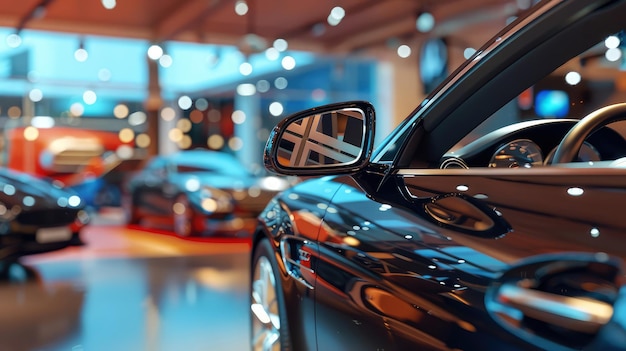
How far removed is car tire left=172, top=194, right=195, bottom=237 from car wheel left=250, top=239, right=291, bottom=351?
583cm

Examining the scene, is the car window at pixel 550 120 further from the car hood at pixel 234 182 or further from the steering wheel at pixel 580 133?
the car hood at pixel 234 182

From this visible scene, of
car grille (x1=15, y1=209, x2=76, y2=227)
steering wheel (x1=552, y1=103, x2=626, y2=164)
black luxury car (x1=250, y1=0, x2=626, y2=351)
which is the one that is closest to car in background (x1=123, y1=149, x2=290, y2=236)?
car grille (x1=15, y1=209, x2=76, y2=227)

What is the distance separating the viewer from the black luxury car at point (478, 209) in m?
0.95

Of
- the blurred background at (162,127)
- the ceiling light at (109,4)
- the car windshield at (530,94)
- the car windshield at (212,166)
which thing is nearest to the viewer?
the car windshield at (530,94)

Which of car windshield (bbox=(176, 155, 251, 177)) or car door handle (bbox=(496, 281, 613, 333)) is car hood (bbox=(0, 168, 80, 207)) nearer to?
car windshield (bbox=(176, 155, 251, 177))

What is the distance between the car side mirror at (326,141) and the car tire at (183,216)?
21.8 ft

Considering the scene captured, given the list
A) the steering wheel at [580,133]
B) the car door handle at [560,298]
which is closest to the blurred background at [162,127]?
the steering wheel at [580,133]

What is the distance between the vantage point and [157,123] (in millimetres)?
17578

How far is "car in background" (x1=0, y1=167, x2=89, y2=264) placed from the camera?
5434 millimetres

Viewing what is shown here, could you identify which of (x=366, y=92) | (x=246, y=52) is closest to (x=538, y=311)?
(x=246, y=52)

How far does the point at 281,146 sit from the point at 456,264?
738mm

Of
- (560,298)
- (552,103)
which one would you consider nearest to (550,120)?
(552,103)

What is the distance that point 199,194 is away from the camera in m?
8.20

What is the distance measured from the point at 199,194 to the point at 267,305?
6061 millimetres
